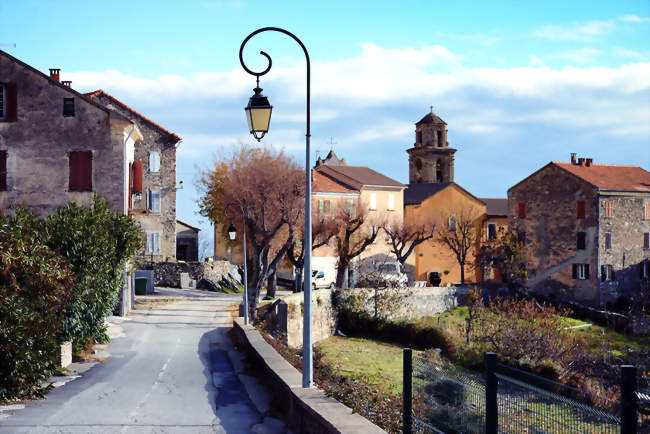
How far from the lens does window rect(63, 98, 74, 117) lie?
95.4ft

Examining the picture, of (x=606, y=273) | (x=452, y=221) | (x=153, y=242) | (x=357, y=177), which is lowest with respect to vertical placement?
(x=606, y=273)

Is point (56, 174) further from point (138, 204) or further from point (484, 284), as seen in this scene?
point (484, 284)

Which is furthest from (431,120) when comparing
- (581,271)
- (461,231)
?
(581,271)

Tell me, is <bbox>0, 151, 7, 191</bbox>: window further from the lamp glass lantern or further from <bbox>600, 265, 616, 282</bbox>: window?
<bbox>600, 265, 616, 282</bbox>: window

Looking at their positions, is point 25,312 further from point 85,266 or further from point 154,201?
point 154,201

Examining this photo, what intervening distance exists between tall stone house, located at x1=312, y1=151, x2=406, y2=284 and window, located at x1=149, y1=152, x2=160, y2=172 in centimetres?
1120

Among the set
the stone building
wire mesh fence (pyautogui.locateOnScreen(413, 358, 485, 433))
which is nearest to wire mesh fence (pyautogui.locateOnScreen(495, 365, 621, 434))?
wire mesh fence (pyautogui.locateOnScreen(413, 358, 485, 433))

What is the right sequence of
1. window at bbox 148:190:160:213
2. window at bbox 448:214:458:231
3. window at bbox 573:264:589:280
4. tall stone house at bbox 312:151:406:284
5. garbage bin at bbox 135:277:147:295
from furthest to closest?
window at bbox 448:214:458:231 → tall stone house at bbox 312:151:406:284 → window at bbox 573:264:589:280 → window at bbox 148:190:160:213 → garbage bin at bbox 135:277:147:295

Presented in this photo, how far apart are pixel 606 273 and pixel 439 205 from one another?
1600cm

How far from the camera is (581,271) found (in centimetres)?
5153

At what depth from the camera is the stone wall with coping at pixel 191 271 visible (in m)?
47.9

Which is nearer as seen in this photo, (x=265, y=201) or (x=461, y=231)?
(x=265, y=201)

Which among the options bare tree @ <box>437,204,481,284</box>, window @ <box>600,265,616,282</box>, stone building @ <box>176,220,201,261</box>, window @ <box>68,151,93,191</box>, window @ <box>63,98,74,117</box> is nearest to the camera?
window @ <box>63,98,74,117</box>

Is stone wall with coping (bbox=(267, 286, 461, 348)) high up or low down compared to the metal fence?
down
